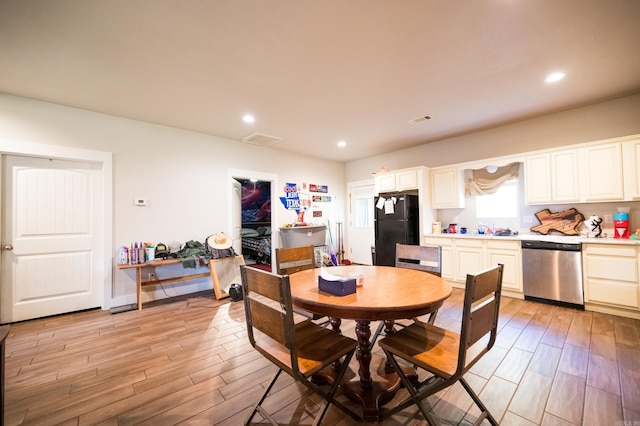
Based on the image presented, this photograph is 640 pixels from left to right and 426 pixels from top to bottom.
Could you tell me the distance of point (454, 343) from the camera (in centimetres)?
146

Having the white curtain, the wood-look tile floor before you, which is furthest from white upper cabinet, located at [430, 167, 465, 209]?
the wood-look tile floor

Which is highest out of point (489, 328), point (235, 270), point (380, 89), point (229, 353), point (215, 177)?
point (380, 89)

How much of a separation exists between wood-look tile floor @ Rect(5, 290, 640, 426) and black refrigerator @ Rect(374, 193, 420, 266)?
6.02 ft

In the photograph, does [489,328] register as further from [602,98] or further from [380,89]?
[602,98]

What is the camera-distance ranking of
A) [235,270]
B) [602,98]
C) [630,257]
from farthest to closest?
[235,270] < [602,98] < [630,257]

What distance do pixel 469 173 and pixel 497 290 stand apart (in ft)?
12.3

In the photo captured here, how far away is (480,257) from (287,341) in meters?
3.74

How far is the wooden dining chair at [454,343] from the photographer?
44.9 inches

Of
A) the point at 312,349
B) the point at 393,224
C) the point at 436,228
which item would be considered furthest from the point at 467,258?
the point at 312,349

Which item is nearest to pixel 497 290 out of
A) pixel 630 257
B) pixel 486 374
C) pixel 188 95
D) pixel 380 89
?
pixel 486 374

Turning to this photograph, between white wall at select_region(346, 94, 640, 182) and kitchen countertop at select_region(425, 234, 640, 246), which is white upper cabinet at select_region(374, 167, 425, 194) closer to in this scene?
white wall at select_region(346, 94, 640, 182)

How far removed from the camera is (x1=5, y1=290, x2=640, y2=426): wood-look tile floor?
1.52 metres

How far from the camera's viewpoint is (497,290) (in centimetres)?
134

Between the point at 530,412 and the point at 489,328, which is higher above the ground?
the point at 489,328
